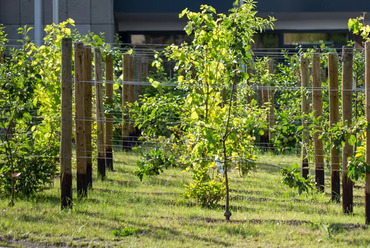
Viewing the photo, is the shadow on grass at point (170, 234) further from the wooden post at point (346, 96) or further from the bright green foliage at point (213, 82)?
the wooden post at point (346, 96)

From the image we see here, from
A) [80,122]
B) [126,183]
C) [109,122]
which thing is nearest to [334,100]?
[80,122]

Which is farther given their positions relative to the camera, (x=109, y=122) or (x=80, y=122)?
(x=109, y=122)

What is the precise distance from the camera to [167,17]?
27781mm

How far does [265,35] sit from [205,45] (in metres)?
18.0

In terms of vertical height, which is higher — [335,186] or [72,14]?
[72,14]

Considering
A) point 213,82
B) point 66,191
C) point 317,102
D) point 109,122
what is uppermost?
point 213,82

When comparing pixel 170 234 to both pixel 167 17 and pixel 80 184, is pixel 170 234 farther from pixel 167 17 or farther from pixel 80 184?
pixel 167 17

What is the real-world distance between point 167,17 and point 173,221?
1867 cm

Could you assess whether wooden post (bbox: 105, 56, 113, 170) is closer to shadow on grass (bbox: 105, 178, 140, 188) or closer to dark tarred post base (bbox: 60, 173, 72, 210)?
shadow on grass (bbox: 105, 178, 140, 188)

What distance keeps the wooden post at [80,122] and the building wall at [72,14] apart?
596 inches

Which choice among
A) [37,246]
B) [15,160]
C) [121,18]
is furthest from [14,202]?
[121,18]

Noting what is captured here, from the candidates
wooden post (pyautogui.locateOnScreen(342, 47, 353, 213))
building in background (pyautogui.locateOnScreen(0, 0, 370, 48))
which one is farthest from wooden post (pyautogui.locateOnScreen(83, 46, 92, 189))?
building in background (pyautogui.locateOnScreen(0, 0, 370, 48))

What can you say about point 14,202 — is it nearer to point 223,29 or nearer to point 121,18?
point 223,29

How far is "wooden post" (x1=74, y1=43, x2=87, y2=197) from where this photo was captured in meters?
10.9
